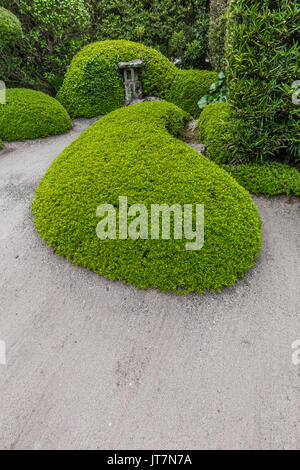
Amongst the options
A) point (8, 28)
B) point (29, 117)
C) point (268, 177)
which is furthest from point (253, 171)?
point (8, 28)

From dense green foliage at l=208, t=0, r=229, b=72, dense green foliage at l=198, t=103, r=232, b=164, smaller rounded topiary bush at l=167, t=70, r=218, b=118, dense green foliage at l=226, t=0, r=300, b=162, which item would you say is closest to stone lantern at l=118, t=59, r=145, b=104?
smaller rounded topiary bush at l=167, t=70, r=218, b=118

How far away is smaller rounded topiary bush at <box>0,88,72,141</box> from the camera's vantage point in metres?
5.56

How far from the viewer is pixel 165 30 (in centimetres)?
830

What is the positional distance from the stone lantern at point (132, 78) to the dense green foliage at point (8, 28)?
2.45m

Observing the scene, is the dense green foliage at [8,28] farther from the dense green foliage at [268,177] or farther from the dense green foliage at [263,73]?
the dense green foliage at [268,177]

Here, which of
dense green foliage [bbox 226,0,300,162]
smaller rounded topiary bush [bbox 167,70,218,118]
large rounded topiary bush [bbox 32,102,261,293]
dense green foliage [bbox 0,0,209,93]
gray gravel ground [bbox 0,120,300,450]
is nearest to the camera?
gray gravel ground [bbox 0,120,300,450]

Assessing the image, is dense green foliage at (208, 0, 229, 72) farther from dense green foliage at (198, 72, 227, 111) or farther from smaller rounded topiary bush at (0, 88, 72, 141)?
smaller rounded topiary bush at (0, 88, 72, 141)

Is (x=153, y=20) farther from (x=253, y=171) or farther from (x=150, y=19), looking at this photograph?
(x=253, y=171)

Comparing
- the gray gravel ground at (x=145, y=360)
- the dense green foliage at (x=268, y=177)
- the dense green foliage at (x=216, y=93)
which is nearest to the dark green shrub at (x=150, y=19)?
the dense green foliage at (x=216, y=93)

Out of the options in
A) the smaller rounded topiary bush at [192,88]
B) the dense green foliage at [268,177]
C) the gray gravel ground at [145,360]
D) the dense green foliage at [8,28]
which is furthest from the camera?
the smaller rounded topiary bush at [192,88]

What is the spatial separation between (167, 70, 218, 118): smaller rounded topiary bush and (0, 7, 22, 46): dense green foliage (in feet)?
12.8

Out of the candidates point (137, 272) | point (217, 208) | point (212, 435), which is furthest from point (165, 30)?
point (212, 435)

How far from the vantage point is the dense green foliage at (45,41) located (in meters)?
6.63
